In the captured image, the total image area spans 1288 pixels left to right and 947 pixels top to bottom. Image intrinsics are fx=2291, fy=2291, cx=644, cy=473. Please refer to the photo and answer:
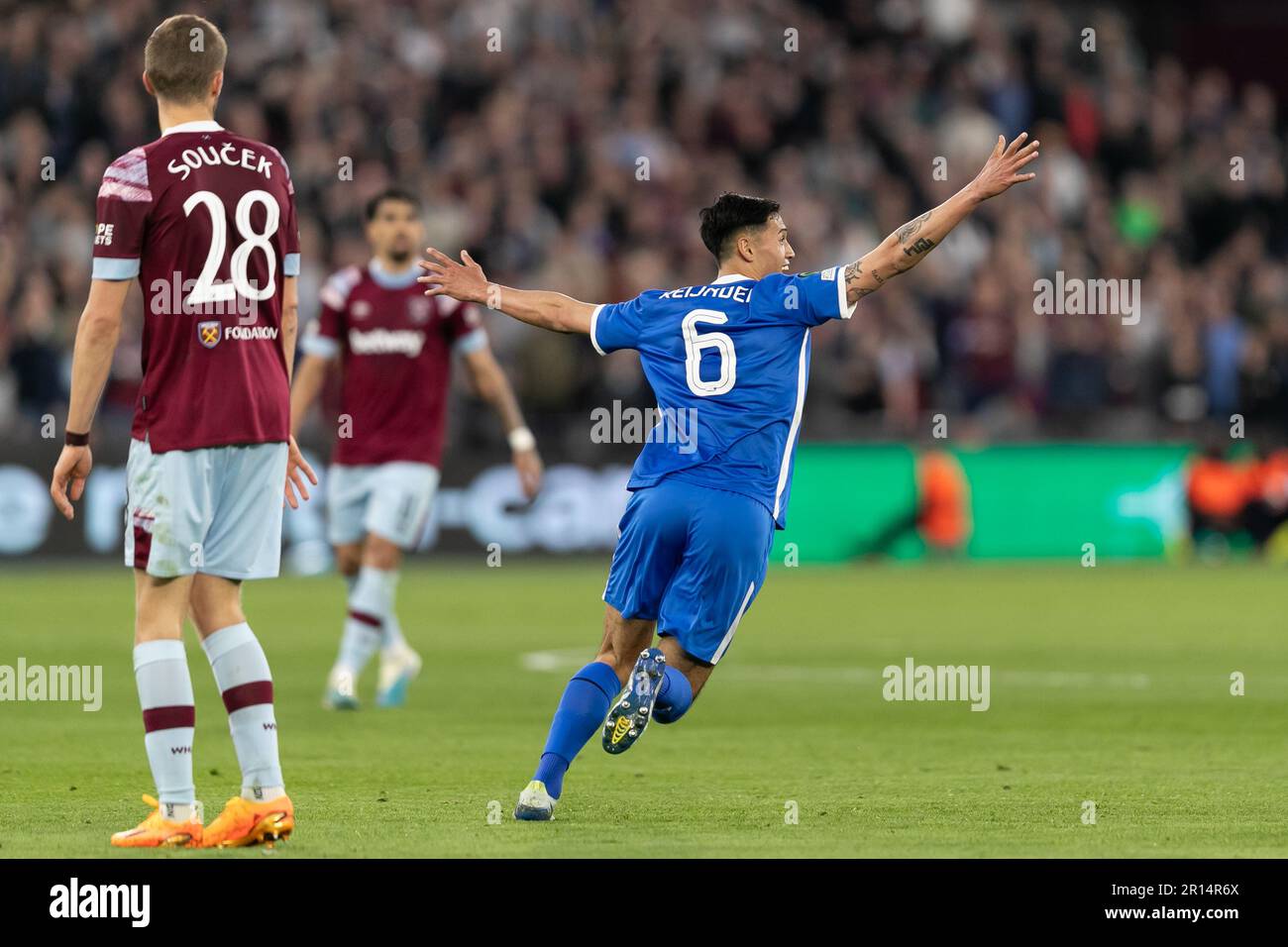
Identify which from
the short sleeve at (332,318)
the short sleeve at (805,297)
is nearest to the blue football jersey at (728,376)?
the short sleeve at (805,297)

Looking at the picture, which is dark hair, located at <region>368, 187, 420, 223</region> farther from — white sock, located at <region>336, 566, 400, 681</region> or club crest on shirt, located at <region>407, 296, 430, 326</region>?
white sock, located at <region>336, 566, 400, 681</region>

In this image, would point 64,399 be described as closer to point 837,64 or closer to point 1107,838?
point 837,64

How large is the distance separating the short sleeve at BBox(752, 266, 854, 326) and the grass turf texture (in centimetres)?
180

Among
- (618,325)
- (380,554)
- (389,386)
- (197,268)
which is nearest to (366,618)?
(380,554)

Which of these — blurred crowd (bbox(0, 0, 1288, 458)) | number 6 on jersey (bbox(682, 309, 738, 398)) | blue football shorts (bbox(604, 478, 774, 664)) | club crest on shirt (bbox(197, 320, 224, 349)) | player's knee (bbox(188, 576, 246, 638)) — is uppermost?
blurred crowd (bbox(0, 0, 1288, 458))

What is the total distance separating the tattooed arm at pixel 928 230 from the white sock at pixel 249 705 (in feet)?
7.95

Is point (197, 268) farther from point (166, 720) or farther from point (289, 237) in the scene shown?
point (166, 720)

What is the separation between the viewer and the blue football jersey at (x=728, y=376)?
27.2 feet

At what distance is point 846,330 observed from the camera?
24.6 metres

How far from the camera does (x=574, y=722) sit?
319 inches

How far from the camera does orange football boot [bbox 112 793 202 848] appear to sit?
7.37 m

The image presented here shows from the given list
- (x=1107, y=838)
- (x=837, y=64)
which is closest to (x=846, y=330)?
(x=837, y=64)

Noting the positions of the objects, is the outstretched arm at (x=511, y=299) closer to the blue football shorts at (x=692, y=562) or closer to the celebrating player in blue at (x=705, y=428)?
the celebrating player in blue at (x=705, y=428)

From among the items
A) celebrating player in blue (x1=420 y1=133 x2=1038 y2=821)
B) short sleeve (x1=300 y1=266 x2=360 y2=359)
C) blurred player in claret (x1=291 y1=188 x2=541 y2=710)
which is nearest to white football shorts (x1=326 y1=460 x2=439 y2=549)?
blurred player in claret (x1=291 y1=188 x2=541 y2=710)
